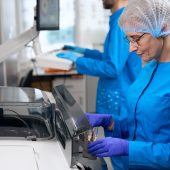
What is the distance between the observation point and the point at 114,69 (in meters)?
2.16

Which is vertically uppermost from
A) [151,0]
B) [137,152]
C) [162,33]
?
[151,0]

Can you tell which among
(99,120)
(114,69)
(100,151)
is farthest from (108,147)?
(114,69)

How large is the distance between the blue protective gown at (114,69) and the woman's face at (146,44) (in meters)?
0.85

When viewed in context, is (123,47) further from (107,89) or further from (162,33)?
(162,33)

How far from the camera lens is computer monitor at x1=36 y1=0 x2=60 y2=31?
5.58ft

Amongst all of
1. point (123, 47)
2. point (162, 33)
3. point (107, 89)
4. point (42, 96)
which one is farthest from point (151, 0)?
point (107, 89)

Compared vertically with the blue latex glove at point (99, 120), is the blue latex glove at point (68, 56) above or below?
above

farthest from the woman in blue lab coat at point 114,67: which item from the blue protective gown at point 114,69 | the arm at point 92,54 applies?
the arm at point 92,54

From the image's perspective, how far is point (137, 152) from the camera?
1.18 m

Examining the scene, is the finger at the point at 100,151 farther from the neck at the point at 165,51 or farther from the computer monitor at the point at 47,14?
the computer monitor at the point at 47,14

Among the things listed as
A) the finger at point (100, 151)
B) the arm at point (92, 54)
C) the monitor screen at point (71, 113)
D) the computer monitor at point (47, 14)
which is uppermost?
the computer monitor at point (47, 14)

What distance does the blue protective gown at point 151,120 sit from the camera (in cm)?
117

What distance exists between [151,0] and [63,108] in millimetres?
522

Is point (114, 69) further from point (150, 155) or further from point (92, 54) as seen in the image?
point (150, 155)
